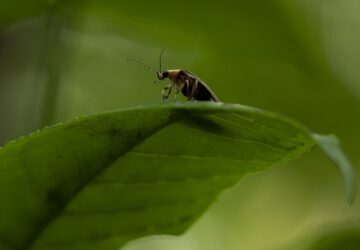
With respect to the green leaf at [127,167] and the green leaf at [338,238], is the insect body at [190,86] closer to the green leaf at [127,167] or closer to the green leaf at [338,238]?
the green leaf at [338,238]

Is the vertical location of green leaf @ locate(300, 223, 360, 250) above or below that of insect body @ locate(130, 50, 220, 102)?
below

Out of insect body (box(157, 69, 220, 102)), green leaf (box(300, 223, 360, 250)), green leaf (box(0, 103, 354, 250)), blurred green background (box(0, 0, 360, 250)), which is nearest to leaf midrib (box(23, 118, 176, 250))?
green leaf (box(0, 103, 354, 250))

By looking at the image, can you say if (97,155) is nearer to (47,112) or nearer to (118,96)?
(47,112)

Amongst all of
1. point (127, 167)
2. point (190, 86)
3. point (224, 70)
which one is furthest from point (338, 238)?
point (224, 70)

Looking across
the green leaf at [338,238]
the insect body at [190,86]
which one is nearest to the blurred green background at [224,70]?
the insect body at [190,86]

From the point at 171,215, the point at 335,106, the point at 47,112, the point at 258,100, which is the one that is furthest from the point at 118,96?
the point at 171,215

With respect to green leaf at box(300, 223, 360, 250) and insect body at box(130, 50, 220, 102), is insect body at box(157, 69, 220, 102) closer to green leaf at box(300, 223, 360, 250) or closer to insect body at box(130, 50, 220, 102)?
insect body at box(130, 50, 220, 102)
